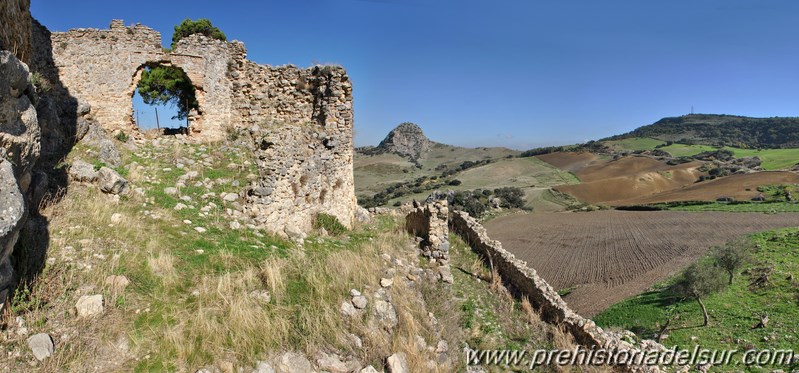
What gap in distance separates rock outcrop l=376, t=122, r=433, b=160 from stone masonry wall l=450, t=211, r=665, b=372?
99.9 meters

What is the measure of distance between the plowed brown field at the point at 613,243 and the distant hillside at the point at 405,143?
7128 cm

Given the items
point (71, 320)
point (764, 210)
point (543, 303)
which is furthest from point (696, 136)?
point (71, 320)

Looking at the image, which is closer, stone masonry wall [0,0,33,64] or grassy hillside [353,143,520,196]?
stone masonry wall [0,0,33,64]

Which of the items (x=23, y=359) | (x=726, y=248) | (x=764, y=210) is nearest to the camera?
(x=23, y=359)

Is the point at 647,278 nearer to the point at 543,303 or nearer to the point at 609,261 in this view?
the point at 609,261

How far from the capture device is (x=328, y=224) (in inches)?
456

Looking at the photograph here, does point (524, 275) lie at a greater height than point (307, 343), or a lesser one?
lesser

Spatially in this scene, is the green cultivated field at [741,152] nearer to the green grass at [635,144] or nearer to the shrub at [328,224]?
the green grass at [635,144]

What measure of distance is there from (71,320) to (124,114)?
9763 mm

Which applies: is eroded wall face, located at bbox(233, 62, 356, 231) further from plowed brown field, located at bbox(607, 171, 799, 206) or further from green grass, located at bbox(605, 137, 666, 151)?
green grass, located at bbox(605, 137, 666, 151)

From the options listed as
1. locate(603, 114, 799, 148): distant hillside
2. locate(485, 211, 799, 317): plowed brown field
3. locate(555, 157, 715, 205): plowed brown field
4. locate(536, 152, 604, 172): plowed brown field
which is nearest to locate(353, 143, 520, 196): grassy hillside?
locate(536, 152, 604, 172): plowed brown field

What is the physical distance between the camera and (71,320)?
4742mm

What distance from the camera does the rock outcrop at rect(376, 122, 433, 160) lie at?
11662 cm

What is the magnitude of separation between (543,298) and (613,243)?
25.1 meters
